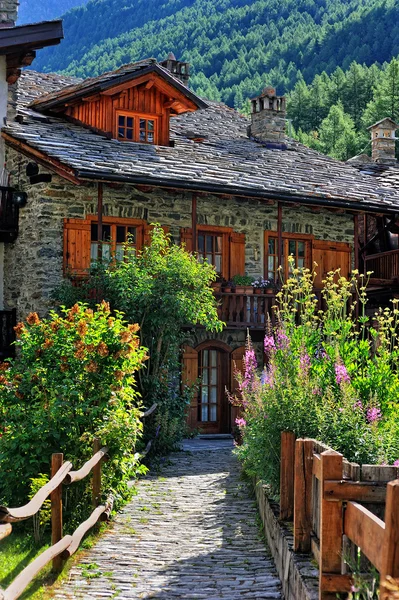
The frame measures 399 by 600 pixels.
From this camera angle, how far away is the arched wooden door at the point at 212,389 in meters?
17.8

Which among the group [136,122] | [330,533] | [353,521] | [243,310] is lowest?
[330,533]

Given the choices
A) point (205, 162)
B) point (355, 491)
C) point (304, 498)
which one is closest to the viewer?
point (355, 491)

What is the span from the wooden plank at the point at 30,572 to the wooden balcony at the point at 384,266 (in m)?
13.6

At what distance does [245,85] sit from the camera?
79.9 m

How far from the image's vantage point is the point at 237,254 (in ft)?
60.5

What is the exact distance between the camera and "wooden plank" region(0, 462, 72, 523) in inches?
214

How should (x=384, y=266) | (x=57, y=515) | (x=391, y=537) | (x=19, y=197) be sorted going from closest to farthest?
(x=391, y=537)
(x=57, y=515)
(x=19, y=197)
(x=384, y=266)

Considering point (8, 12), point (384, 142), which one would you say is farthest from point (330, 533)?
point (384, 142)

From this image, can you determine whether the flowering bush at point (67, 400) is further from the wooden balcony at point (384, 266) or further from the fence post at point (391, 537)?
the wooden balcony at point (384, 266)

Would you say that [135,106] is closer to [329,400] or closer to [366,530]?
[329,400]

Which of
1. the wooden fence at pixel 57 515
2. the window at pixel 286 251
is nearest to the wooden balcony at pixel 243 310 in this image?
the window at pixel 286 251

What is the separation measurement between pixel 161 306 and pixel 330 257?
676cm

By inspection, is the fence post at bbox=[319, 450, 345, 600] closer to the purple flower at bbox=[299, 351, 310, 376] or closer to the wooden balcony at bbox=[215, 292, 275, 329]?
the purple flower at bbox=[299, 351, 310, 376]

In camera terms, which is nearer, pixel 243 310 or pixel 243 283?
pixel 243 310
